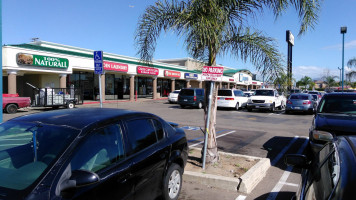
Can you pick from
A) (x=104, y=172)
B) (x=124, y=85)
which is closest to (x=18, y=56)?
(x=124, y=85)

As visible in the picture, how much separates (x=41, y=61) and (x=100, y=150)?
19772mm

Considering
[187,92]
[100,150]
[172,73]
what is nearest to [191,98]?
[187,92]

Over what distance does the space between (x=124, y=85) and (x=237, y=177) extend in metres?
28.5

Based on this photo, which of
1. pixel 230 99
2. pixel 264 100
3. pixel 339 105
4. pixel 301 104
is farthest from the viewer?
pixel 230 99

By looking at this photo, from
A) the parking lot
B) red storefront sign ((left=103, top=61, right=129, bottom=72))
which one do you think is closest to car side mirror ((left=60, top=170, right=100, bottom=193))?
the parking lot

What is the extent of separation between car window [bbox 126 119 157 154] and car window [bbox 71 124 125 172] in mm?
201

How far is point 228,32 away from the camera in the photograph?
560 centimetres

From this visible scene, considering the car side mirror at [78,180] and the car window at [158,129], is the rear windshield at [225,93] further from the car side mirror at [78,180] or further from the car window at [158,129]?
the car side mirror at [78,180]

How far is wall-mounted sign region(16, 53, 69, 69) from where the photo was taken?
18562 mm

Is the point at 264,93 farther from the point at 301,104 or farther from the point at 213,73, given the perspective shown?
the point at 213,73

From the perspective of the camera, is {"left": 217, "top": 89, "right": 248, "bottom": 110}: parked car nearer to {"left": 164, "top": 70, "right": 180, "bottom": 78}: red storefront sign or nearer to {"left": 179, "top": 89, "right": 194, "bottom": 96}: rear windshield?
{"left": 179, "top": 89, "right": 194, "bottom": 96}: rear windshield

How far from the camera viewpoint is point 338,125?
5.48 metres

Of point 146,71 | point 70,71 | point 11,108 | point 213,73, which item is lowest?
point 11,108

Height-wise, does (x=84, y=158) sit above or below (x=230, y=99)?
below
